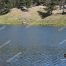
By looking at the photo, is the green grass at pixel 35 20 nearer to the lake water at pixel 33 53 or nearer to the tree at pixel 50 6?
the tree at pixel 50 6

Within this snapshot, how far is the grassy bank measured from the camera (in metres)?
111

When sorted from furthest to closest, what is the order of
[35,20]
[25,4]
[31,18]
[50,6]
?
1. [25,4]
2. [50,6]
3. [31,18]
4. [35,20]

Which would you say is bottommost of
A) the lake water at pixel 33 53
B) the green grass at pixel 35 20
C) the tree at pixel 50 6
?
the green grass at pixel 35 20

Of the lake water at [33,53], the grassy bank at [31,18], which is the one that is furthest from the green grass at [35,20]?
the lake water at [33,53]

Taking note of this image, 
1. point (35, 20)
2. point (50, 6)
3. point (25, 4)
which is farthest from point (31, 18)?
point (25, 4)

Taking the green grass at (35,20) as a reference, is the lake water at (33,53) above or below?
above

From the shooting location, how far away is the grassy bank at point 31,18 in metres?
111

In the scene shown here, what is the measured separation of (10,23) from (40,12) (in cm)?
1470

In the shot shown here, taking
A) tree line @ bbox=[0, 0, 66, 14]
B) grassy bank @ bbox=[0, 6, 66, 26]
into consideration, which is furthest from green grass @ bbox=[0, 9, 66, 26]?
tree line @ bbox=[0, 0, 66, 14]

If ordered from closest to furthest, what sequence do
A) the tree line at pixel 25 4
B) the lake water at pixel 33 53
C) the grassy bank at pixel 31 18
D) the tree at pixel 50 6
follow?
the lake water at pixel 33 53
the grassy bank at pixel 31 18
the tree at pixel 50 6
the tree line at pixel 25 4

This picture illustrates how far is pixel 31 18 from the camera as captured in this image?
377ft

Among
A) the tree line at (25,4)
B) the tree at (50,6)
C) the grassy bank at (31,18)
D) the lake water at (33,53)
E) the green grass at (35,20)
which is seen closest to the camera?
the lake water at (33,53)

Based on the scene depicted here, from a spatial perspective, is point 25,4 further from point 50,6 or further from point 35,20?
point 35,20

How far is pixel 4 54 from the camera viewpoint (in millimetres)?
46562
